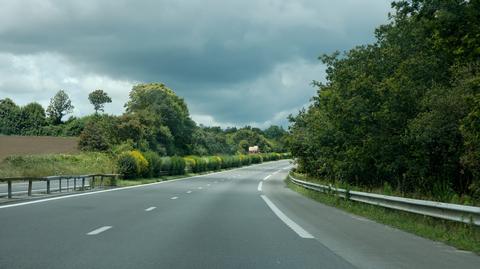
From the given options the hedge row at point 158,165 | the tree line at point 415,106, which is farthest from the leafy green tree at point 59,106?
the tree line at point 415,106

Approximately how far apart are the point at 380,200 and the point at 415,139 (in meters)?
4.71

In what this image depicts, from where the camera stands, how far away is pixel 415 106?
2419cm

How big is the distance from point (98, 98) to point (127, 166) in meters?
121

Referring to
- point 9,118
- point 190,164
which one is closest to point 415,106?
point 190,164

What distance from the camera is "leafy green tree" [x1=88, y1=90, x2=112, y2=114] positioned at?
171 m

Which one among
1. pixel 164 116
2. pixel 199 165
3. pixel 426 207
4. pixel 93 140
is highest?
pixel 164 116

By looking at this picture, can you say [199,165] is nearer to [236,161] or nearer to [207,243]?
[236,161]

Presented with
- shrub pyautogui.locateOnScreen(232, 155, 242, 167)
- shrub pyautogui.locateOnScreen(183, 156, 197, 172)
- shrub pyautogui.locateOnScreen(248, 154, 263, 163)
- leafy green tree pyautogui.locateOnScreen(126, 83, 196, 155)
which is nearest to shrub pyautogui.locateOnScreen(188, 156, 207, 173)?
shrub pyautogui.locateOnScreen(183, 156, 197, 172)

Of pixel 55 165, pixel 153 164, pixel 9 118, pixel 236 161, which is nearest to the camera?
pixel 55 165

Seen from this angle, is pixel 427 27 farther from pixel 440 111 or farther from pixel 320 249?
pixel 320 249

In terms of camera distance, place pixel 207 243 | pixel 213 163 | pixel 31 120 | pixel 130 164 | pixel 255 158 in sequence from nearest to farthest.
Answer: pixel 207 243, pixel 130 164, pixel 213 163, pixel 31 120, pixel 255 158

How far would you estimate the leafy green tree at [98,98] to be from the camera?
171 meters

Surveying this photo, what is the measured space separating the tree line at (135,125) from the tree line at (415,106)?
6125 centimetres

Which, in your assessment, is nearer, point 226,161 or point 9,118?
point 226,161
